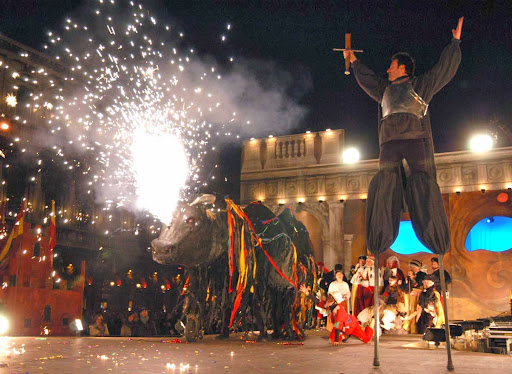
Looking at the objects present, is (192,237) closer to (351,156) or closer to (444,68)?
(444,68)

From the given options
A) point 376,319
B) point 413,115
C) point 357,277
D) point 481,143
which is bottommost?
point 376,319

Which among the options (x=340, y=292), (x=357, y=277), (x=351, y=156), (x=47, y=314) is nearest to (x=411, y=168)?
(x=340, y=292)

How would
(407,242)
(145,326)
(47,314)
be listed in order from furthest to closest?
1. (407,242)
2. (145,326)
3. (47,314)

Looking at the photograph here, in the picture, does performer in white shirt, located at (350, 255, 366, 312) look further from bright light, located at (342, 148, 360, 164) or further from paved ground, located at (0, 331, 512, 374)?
bright light, located at (342, 148, 360, 164)

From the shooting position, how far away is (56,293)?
1238 cm

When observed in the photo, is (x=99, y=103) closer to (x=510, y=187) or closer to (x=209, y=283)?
(x=209, y=283)

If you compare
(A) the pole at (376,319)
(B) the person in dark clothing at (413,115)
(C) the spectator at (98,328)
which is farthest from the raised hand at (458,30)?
(C) the spectator at (98,328)

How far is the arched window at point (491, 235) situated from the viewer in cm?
1619

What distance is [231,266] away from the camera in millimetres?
7797

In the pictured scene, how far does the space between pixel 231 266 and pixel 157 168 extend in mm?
1982

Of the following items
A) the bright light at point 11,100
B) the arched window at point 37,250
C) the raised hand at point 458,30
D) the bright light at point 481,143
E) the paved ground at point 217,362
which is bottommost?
the paved ground at point 217,362

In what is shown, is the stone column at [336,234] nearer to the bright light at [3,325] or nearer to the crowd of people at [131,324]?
the crowd of people at [131,324]

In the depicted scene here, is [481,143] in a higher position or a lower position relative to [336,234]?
higher

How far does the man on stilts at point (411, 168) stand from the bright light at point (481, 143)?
13554mm
